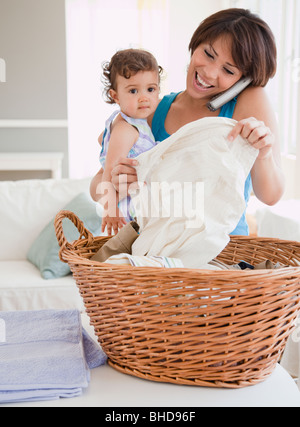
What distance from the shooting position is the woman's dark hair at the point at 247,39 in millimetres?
1173

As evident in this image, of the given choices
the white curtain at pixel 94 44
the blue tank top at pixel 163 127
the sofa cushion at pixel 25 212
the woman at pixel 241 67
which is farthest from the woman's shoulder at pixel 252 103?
the white curtain at pixel 94 44

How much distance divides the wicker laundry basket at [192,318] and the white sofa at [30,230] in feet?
4.91

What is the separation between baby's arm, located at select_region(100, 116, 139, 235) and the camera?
1.20 metres

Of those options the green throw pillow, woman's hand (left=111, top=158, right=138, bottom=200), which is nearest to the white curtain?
the green throw pillow

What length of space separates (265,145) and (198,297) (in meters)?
0.32

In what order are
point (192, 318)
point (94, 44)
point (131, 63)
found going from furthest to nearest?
point (94, 44) → point (131, 63) → point (192, 318)

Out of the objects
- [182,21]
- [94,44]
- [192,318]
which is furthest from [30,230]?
[182,21]

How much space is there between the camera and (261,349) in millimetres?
792

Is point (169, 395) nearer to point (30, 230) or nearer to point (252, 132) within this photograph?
point (252, 132)

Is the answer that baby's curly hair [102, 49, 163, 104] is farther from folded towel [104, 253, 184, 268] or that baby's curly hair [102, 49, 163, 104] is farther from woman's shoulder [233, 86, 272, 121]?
folded towel [104, 253, 184, 268]

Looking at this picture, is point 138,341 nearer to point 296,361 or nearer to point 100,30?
point 296,361

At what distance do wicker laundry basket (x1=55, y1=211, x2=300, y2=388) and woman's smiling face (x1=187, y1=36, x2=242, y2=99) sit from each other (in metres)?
0.56

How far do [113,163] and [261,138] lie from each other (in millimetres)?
397

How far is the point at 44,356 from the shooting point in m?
0.84
